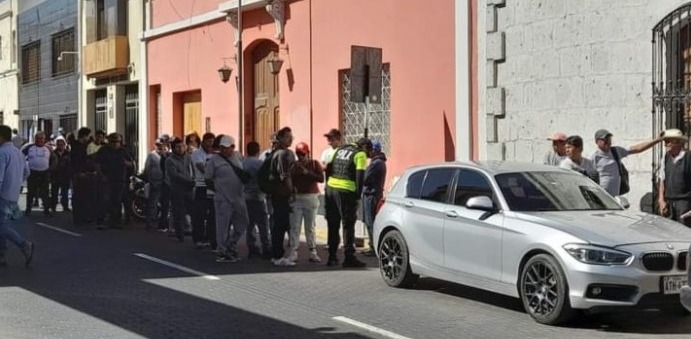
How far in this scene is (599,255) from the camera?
26.8ft

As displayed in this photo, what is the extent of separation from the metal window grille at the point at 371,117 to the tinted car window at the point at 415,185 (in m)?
6.29

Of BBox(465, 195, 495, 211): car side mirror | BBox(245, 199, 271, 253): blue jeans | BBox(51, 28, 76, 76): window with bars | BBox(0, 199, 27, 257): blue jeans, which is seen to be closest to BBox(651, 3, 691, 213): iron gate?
BBox(465, 195, 495, 211): car side mirror

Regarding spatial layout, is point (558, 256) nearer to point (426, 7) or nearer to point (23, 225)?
point (426, 7)

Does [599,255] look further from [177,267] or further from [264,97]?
[264,97]

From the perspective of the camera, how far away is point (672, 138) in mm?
11141

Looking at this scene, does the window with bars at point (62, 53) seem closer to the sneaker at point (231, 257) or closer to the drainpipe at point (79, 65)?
the drainpipe at point (79, 65)

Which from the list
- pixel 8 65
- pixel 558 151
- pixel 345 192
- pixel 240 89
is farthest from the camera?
pixel 8 65

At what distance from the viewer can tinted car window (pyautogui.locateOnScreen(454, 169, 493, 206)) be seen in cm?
967

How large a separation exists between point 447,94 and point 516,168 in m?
6.20

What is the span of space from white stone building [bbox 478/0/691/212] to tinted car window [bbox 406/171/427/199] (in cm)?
385

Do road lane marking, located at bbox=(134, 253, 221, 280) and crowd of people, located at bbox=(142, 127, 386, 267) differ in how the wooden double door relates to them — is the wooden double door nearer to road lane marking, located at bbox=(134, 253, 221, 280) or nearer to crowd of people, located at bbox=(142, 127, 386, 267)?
crowd of people, located at bbox=(142, 127, 386, 267)

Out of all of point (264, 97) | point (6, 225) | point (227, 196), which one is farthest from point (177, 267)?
point (264, 97)

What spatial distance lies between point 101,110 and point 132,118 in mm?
2774

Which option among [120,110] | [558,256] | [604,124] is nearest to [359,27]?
[604,124]
